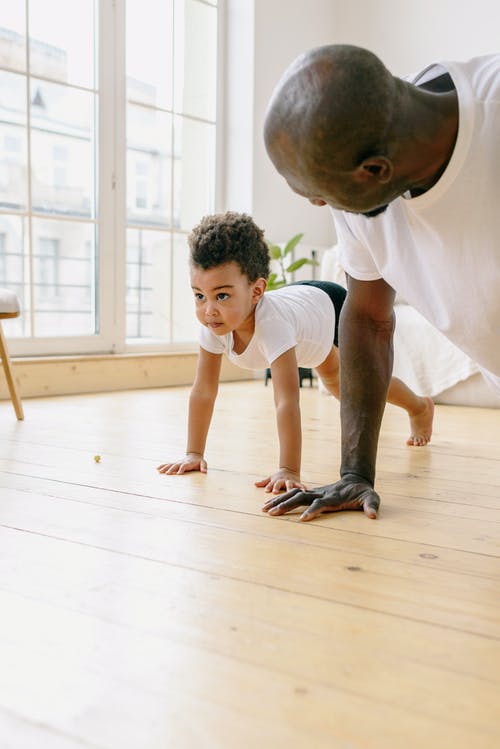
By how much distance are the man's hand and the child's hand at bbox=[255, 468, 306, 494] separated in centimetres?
12

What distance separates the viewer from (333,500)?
56.2 inches

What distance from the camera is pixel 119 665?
2.61ft

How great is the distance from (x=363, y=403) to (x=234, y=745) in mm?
880

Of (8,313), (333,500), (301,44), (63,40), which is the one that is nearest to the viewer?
(333,500)

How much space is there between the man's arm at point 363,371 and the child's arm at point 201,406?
47 centimetres

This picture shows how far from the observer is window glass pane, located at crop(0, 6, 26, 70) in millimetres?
3488

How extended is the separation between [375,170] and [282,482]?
83 centimetres

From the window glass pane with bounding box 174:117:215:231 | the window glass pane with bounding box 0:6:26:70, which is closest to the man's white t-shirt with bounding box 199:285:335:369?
the window glass pane with bounding box 0:6:26:70

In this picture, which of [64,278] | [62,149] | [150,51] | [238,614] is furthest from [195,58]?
[238,614]

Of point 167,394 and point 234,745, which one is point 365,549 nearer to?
point 234,745

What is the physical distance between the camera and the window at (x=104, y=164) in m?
3.61

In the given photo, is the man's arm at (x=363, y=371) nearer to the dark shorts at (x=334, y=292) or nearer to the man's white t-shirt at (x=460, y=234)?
the man's white t-shirt at (x=460, y=234)

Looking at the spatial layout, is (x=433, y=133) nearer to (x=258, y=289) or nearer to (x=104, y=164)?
(x=258, y=289)

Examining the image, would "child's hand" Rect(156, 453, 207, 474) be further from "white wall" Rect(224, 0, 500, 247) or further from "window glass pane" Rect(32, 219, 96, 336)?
"white wall" Rect(224, 0, 500, 247)
